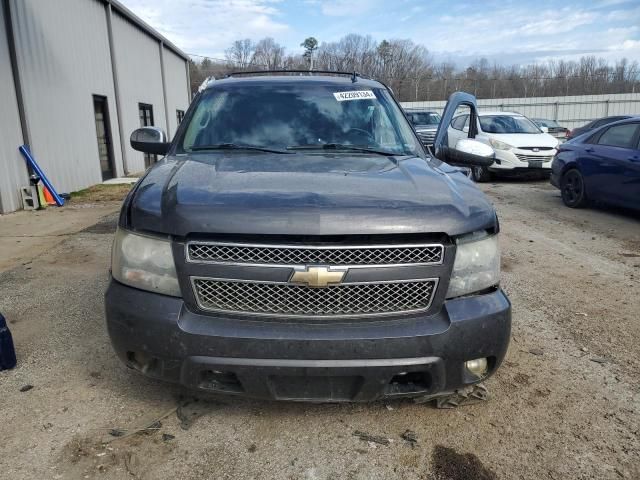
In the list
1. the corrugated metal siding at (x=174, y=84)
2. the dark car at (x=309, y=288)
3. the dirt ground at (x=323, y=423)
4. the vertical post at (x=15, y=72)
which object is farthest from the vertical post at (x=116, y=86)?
the dark car at (x=309, y=288)

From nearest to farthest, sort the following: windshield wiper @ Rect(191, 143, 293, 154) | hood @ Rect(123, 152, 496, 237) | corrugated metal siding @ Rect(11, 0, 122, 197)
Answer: hood @ Rect(123, 152, 496, 237) < windshield wiper @ Rect(191, 143, 293, 154) < corrugated metal siding @ Rect(11, 0, 122, 197)

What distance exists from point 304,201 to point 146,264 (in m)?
0.75

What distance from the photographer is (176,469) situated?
2119mm

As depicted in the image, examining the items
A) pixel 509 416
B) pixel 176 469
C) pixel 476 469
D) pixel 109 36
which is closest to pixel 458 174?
pixel 509 416

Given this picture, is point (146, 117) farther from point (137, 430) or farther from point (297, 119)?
point (137, 430)

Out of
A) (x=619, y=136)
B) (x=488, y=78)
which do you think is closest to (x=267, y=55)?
(x=488, y=78)

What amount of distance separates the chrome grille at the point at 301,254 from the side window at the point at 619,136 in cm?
695

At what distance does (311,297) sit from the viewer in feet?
6.79

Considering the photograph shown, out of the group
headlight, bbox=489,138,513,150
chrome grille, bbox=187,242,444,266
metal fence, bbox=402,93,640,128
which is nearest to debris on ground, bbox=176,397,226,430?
chrome grille, bbox=187,242,444,266

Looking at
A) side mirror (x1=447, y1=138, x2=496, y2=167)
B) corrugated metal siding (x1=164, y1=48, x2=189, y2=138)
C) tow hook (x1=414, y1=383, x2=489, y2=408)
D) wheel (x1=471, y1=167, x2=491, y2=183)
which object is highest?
corrugated metal siding (x1=164, y1=48, x2=189, y2=138)

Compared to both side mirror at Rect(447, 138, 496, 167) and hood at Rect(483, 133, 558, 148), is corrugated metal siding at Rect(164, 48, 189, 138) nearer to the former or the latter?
hood at Rect(483, 133, 558, 148)

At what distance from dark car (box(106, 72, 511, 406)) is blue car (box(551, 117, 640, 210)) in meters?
6.16

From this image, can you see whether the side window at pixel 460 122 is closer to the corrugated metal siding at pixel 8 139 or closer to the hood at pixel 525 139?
the hood at pixel 525 139

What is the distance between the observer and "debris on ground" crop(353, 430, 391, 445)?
2309mm
